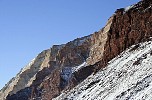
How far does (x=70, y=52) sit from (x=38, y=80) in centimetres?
1669

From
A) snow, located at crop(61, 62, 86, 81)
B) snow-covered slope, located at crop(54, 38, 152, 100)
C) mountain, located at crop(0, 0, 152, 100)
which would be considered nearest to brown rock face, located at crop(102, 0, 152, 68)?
mountain, located at crop(0, 0, 152, 100)

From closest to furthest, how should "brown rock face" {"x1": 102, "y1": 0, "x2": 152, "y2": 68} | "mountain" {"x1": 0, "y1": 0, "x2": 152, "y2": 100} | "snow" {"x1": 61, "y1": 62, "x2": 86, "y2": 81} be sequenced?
"mountain" {"x1": 0, "y1": 0, "x2": 152, "y2": 100} < "brown rock face" {"x1": 102, "y1": 0, "x2": 152, "y2": 68} < "snow" {"x1": 61, "y1": 62, "x2": 86, "y2": 81}

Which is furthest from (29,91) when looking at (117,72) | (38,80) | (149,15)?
(117,72)

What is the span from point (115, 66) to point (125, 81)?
10.4 meters

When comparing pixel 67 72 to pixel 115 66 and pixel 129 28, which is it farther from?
pixel 115 66

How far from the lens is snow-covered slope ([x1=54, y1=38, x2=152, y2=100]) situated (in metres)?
36.9

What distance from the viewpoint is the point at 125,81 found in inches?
1662

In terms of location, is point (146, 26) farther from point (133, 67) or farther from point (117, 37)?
point (133, 67)

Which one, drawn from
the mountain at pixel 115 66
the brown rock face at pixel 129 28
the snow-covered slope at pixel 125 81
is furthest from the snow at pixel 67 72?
the snow-covered slope at pixel 125 81

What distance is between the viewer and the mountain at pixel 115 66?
134 ft

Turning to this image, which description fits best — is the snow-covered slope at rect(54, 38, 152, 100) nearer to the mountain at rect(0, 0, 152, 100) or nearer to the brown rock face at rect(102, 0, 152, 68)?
the mountain at rect(0, 0, 152, 100)

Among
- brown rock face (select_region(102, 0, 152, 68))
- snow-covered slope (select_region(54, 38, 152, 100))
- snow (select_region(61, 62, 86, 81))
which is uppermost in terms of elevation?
snow (select_region(61, 62, 86, 81))

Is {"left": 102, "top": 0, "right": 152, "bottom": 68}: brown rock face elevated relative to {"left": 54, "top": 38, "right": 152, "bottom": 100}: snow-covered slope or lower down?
elevated

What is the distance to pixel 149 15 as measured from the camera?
213 ft
